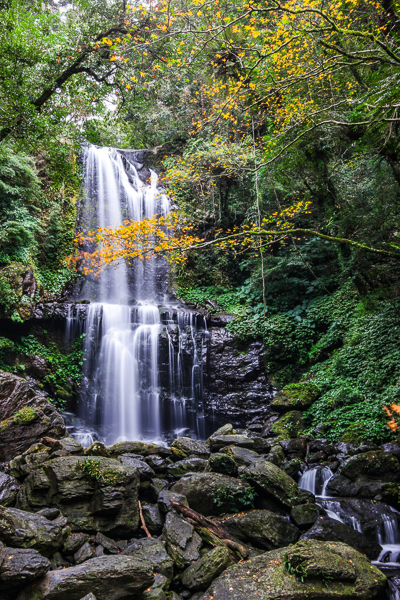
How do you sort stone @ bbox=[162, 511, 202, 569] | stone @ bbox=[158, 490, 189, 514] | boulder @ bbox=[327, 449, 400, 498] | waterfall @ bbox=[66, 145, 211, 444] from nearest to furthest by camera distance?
stone @ bbox=[162, 511, 202, 569], stone @ bbox=[158, 490, 189, 514], boulder @ bbox=[327, 449, 400, 498], waterfall @ bbox=[66, 145, 211, 444]

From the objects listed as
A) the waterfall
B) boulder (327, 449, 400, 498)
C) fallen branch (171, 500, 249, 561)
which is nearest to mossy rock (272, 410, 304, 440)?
boulder (327, 449, 400, 498)

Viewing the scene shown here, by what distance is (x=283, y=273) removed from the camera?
42.6ft

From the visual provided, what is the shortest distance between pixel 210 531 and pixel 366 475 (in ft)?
10.8

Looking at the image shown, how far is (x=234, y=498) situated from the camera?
211 inches

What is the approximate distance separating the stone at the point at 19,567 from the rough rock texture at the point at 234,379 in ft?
27.9

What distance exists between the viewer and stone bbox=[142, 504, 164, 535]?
473cm

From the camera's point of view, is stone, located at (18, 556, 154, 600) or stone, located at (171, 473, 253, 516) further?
stone, located at (171, 473, 253, 516)

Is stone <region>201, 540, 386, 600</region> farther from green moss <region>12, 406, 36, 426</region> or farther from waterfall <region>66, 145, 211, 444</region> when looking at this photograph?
waterfall <region>66, 145, 211, 444</region>

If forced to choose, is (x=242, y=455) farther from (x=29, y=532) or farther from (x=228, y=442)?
(x=29, y=532)

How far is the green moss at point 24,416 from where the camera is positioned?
6209mm

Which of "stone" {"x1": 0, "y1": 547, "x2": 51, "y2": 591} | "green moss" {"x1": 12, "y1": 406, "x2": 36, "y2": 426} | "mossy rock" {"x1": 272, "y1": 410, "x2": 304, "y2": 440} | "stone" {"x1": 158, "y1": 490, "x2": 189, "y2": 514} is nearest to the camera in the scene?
"stone" {"x1": 0, "y1": 547, "x2": 51, "y2": 591}

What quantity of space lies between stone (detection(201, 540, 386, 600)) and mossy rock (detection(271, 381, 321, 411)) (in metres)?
5.68

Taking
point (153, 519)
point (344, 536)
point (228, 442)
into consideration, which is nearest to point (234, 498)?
point (153, 519)

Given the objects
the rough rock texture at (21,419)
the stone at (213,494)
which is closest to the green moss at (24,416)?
the rough rock texture at (21,419)
